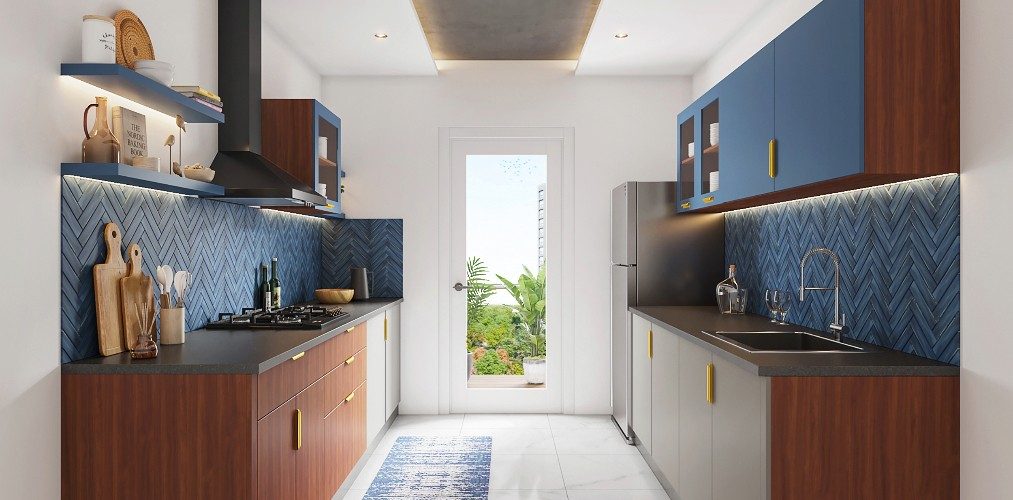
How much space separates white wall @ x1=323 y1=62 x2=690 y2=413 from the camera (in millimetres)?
5039

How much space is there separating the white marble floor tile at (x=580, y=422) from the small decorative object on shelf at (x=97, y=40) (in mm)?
3526

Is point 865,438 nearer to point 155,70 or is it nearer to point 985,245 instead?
point 985,245

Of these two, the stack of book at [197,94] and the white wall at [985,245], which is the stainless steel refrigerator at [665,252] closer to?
the white wall at [985,245]

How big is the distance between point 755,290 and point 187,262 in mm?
2941

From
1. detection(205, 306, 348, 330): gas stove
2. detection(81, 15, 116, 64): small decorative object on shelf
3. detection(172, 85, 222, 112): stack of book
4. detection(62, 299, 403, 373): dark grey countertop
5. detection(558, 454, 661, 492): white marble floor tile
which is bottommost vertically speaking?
detection(558, 454, 661, 492): white marble floor tile

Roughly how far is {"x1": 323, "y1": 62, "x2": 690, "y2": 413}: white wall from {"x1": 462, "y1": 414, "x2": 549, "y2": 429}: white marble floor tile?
438 mm

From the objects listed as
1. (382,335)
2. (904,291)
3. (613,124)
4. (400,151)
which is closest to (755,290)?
(904,291)

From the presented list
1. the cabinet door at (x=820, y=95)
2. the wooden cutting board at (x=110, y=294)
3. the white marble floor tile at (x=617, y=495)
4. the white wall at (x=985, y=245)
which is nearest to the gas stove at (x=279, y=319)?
the wooden cutting board at (x=110, y=294)

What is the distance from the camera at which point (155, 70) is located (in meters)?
2.32

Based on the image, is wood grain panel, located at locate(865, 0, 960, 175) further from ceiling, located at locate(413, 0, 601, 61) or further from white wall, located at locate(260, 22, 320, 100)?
white wall, located at locate(260, 22, 320, 100)

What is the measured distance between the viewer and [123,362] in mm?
2137

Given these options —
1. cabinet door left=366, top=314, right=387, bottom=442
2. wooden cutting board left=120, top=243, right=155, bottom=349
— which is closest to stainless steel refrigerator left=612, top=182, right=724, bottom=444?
cabinet door left=366, top=314, right=387, bottom=442

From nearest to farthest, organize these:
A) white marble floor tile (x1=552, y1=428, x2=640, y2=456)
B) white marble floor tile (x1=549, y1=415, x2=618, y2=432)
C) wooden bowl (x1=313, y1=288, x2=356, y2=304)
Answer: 1. white marble floor tile (x1=552, y1=428, x2=640, y2=456)
2. wooden bowl (x1=313, y1=288, x2=356, y2=304)
3. white marble floor tile (x1=549, y1=415, x2=618, y2=432)

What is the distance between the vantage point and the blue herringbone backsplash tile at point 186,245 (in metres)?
2.19
